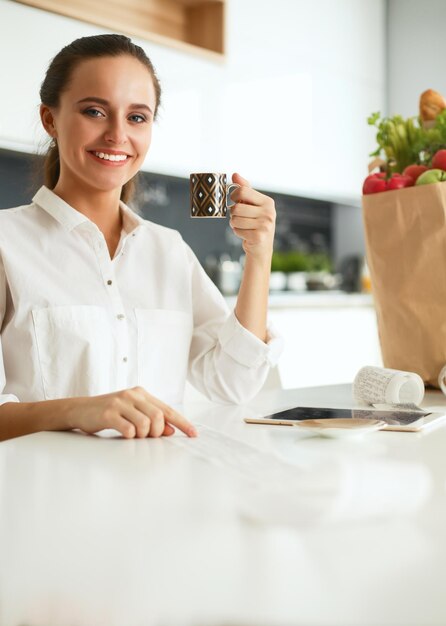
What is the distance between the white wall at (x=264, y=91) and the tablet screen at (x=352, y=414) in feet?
6.68

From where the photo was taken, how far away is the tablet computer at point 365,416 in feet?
3.51

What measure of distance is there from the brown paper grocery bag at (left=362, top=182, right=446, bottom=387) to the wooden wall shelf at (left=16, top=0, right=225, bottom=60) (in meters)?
2.03

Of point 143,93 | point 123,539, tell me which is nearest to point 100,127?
A: point 143,93

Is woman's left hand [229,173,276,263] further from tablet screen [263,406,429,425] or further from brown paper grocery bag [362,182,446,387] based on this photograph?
tablet screen [263,406,429,425]

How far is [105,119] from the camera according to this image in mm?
1481

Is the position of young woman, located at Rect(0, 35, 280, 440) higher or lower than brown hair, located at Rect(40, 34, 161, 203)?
lower

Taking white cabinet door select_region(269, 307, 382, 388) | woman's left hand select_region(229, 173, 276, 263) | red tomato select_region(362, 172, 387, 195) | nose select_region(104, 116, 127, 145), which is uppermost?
nose select_region(104, 116, 127, 145)

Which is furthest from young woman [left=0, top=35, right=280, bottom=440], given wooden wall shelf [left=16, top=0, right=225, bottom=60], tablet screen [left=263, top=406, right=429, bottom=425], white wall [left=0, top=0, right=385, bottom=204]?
wooden wall shelf [left=16, top=0, right=225, bottom=60]

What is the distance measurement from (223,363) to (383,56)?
360cm

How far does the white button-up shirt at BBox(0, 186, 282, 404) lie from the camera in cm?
142

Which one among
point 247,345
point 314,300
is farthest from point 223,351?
point 314,300

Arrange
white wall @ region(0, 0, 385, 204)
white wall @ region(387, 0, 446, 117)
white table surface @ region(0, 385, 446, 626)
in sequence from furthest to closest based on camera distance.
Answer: white wall @ region(387, 0, 446, 117) < white wall @ region(0, 0, 385, 204) < white table surface @ region(0, 385, 446, 626)

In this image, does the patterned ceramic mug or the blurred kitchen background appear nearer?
the patterned ceramic mug

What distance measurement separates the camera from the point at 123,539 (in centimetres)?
60
